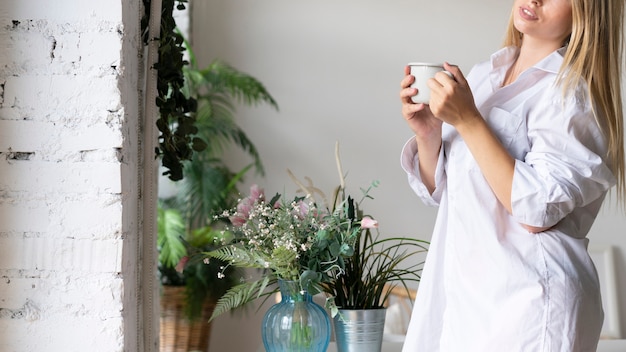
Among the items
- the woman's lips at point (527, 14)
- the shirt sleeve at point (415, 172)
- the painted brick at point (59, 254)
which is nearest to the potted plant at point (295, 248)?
the shirt sleeve at point (415, 172)

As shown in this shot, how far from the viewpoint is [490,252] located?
3.88ft

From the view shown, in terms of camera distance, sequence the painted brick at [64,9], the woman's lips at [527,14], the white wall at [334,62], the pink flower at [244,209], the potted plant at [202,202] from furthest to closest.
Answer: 1. the white wall at [334,62]
2. the potted plant at [202,202]
3. the pink flower at [244,209]
4. the painted brick at [64,9]
5. the woman's lips at [527,14]

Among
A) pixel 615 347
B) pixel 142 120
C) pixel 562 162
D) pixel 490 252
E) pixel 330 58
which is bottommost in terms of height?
pixel 615 347

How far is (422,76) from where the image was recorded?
1.23m

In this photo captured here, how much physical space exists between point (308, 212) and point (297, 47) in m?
2.30

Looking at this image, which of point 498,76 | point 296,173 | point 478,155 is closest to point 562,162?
point 478,155

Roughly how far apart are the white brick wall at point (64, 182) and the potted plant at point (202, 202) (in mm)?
1821

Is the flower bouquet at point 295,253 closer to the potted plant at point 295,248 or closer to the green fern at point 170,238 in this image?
the potted plant at point 295,248

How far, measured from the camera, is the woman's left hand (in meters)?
1.16

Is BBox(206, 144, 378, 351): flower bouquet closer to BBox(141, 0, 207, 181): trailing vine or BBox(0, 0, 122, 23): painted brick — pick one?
BBox(141, 0, 207, 181): trailing vine

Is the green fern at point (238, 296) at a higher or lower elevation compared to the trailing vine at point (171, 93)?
Result: lower

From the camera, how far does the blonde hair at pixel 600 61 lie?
1.16 meters

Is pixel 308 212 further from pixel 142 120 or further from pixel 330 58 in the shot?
pixel 330 58

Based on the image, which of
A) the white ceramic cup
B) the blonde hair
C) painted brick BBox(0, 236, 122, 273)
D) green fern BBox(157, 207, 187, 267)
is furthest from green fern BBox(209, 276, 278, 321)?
green fern BBox(157, 207, 187, 267)
